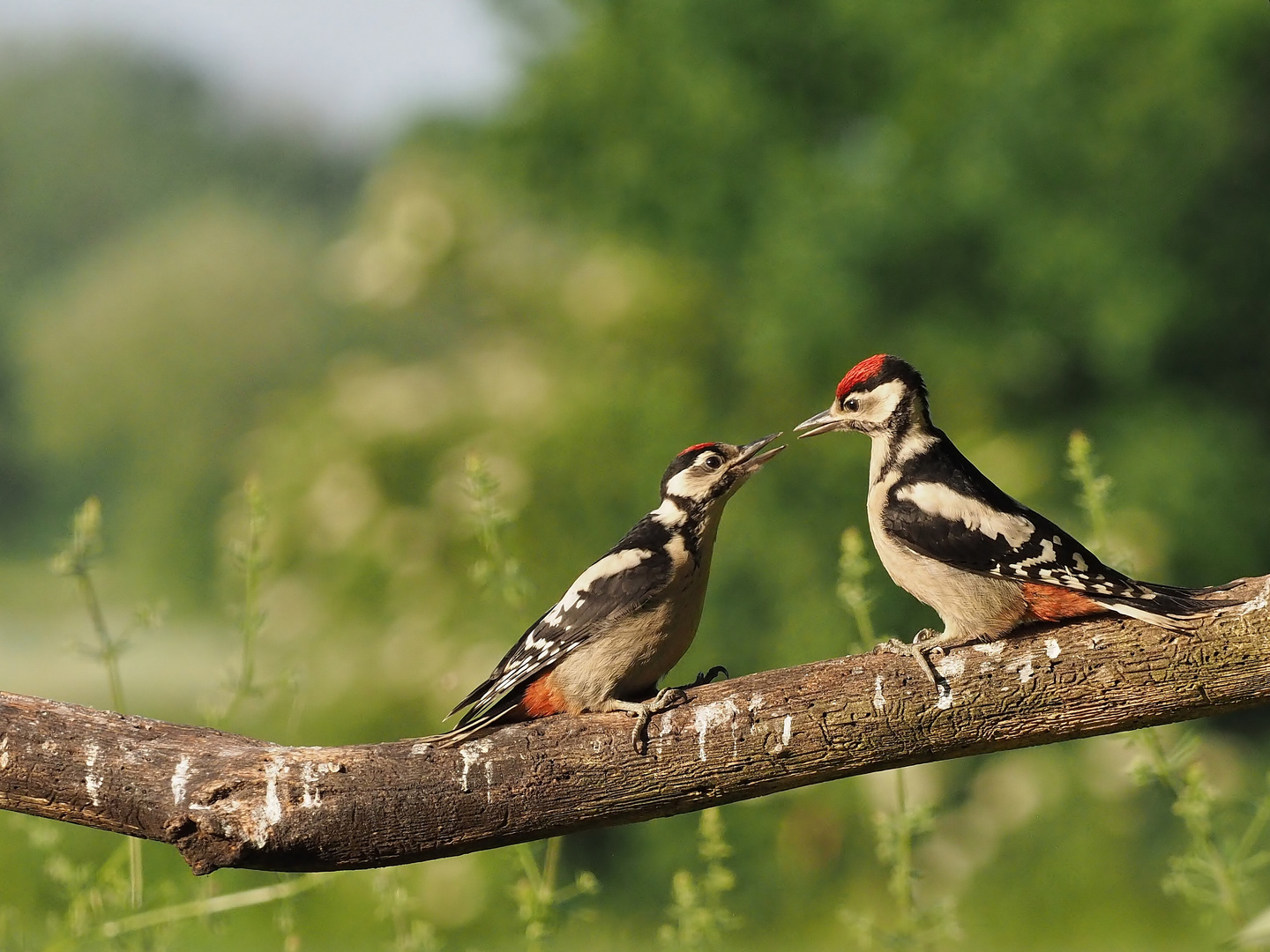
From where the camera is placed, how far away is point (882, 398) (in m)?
3.18

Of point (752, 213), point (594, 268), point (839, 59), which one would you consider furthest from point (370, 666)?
point (839, 59)

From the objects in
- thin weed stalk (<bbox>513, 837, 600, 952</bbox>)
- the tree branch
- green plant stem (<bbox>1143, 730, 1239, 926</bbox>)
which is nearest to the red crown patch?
the tree branch

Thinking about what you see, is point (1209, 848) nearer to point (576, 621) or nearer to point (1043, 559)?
point (1043, 559)

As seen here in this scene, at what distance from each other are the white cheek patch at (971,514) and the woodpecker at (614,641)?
1.38ft

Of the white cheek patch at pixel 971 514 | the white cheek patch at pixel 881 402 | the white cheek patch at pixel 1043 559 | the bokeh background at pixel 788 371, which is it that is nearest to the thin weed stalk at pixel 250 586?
the white cheek patch at pixel 881 402

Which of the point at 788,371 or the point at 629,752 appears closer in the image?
the point at 629,752

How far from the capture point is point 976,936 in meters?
8.86

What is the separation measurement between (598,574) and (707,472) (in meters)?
0.37

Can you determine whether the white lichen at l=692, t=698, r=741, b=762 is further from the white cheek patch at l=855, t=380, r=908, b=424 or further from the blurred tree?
the blurred tree

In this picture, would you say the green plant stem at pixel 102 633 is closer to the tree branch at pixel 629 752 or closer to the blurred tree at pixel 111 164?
the tree branch at pixel 629 752

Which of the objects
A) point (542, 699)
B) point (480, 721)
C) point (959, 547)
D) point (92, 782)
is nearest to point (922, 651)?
point (959, 547)

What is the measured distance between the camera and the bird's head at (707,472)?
10.8 feet

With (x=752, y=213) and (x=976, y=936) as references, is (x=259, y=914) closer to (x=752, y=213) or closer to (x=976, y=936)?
(x=976, y=936)

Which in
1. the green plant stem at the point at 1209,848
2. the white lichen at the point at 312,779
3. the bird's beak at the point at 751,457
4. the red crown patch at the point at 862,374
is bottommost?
the green plant stem at the point at 1209,848
